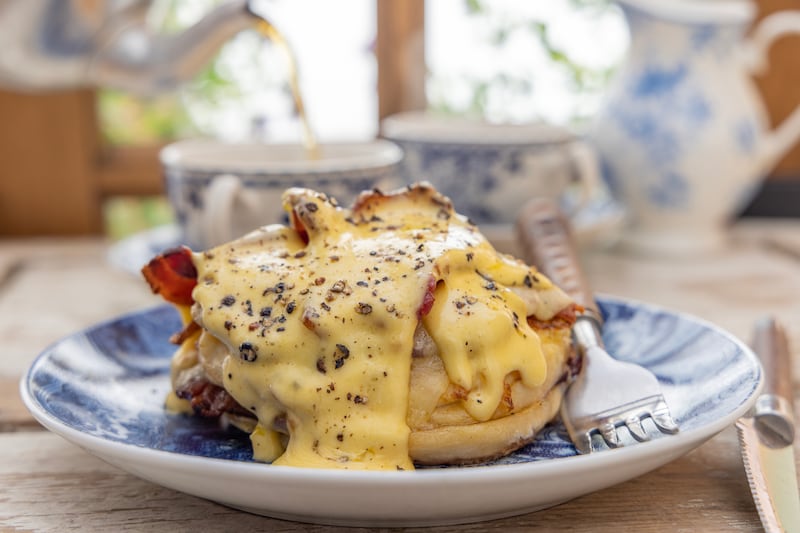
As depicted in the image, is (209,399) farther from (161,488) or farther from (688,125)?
(688,125)

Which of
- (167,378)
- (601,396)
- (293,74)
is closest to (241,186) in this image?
(293,74)

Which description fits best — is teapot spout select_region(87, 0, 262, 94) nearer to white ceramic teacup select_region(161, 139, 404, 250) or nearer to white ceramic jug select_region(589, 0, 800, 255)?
white ceramic teacup select_region(161, 139, 404, 250)

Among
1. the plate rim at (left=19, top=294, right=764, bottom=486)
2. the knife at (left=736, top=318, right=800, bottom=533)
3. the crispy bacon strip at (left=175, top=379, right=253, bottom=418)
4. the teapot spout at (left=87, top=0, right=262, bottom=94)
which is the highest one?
the teapot spout at (left=87, top=0, right=262, bottom=94)

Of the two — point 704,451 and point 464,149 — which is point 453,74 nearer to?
point 464,149

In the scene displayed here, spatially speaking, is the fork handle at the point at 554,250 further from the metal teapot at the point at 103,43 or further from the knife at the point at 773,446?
the metal teapot at the point at 103,43

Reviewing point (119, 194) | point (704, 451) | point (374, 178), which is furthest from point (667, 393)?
point (119, 194)

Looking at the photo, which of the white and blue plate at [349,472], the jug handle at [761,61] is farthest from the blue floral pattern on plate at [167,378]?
the jug handle at [761,61]

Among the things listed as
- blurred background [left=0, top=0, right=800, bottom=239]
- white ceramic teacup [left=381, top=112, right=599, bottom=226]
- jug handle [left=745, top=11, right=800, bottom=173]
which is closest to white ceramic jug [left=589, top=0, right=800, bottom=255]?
jug handle [left=745, top=11, right=800, bottom=173]
